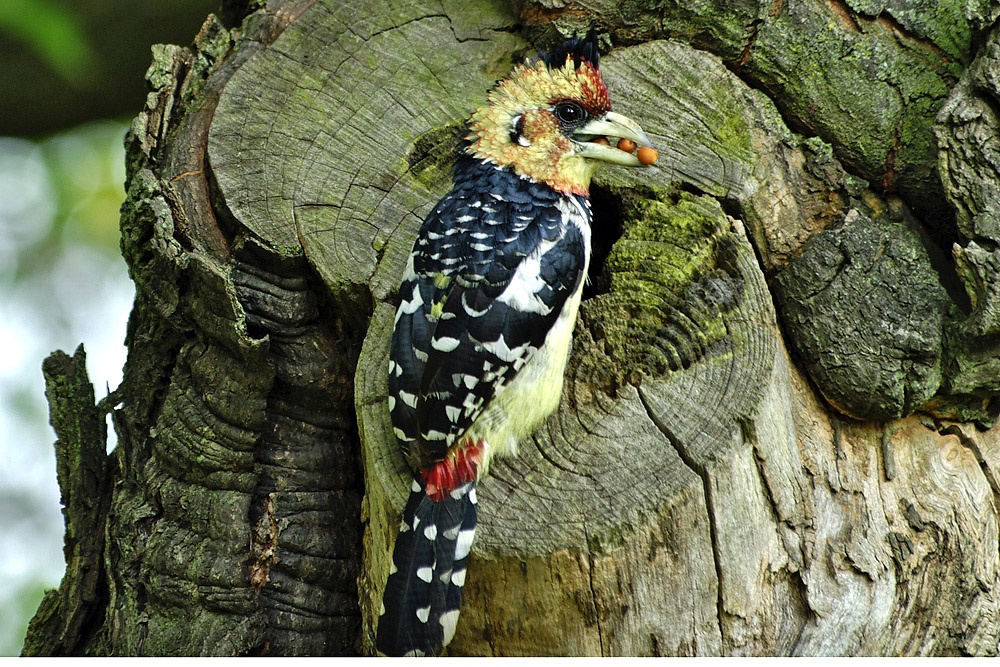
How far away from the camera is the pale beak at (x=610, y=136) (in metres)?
2.26

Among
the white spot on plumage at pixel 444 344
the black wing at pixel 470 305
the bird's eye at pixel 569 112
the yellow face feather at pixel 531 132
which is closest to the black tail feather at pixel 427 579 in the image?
the black wing at pixel 470 305

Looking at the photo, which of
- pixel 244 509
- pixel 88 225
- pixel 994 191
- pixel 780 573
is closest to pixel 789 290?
pixel 994 191

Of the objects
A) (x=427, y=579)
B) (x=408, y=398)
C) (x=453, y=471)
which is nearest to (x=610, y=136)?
(x=408, y=398)

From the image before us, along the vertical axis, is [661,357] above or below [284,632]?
above

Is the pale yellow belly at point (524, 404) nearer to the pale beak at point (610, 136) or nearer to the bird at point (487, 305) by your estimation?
the bird at point (487, 305)

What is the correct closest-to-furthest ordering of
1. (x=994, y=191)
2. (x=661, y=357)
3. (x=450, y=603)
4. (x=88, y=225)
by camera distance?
1. (x=450, y=603)
2. (x=661, y=357)
3. (x=994, y=191)
4. (x=88, y=225)

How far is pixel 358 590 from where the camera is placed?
Answer: 234cm

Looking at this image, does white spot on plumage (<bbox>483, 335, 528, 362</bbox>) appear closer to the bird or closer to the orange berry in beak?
the bird

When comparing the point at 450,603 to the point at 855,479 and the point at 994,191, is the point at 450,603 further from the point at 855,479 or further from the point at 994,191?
the point at 994,191

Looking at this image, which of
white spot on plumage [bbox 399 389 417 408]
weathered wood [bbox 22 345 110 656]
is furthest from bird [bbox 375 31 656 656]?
weathered wood [bbox 22 345 110 656]

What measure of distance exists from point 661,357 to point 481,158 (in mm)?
839

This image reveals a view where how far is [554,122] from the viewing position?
7.84ft

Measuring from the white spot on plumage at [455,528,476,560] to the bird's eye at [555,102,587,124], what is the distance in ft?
4.16

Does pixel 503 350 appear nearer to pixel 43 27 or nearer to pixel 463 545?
pixel 463 545
